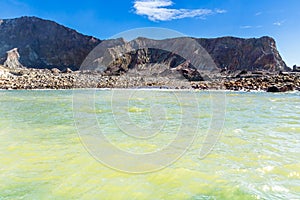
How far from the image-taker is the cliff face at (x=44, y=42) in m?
160

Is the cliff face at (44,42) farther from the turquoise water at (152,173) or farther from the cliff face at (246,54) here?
the turquoise water at (152,173)

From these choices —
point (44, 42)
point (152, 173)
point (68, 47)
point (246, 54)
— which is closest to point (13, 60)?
point (44, 42)

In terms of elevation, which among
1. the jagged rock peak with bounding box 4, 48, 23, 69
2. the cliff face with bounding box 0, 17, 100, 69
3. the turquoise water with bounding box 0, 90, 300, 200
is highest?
the cliff face with bounding box 0, 17, 100, 69

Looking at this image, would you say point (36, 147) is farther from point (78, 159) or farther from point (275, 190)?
point (275, 190)

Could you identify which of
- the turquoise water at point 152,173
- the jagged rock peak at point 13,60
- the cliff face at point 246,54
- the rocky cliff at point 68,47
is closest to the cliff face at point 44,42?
the rocky cliff at point 68,47

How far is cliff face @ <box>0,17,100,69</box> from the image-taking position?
160 meters

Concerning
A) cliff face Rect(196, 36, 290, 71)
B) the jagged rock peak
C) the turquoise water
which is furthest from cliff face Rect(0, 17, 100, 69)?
the turquoise water

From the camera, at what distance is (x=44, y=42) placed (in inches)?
6634

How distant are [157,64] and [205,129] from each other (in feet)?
243

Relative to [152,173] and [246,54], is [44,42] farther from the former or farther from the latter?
[152,173]

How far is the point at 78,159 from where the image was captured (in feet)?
18.6

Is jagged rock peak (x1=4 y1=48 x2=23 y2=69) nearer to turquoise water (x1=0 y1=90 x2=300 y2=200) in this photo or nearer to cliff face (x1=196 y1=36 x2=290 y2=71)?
cliff face (x1=196 y1=36 x2=290 y2=71)

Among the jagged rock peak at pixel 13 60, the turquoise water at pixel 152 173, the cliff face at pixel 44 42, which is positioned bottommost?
the turquoise water at pixel 152 173

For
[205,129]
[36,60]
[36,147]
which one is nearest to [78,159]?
[36,147]
